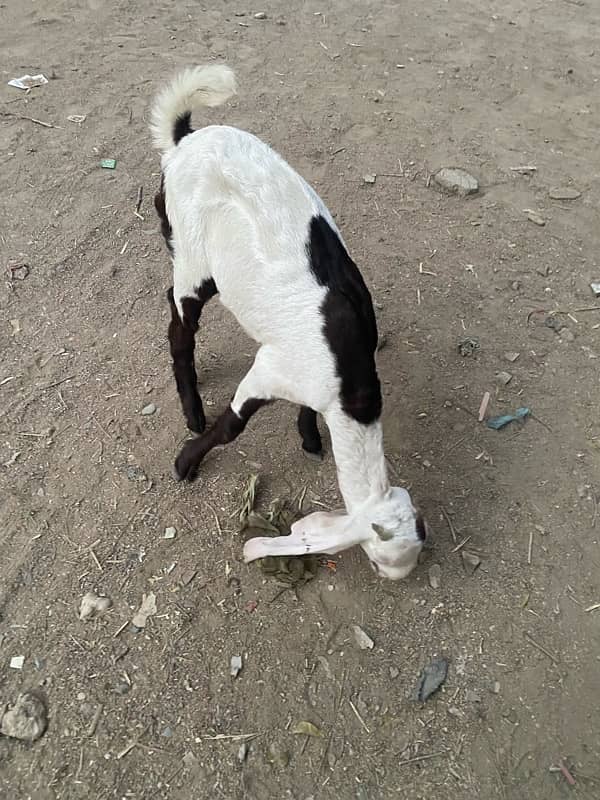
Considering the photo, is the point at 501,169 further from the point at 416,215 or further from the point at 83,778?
the point at 83,778

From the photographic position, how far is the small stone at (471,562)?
10.8 ft

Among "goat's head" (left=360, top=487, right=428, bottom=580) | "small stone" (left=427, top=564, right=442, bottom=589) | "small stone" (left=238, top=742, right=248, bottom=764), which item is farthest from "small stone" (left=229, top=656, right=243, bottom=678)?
"small stone" (left=427, top=564, right=442, bottom=589)

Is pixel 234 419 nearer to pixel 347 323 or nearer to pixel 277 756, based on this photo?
pixel 347 323

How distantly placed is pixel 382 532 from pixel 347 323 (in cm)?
89

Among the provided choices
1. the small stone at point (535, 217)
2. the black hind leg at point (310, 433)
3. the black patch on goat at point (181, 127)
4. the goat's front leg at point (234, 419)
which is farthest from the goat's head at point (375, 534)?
the small stone at point (535, 217)

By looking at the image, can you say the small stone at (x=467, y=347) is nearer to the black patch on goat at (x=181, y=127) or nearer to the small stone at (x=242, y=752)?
the black patch on goat at (x=181, y=127)

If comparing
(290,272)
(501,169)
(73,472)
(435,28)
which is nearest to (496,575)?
(290,272)

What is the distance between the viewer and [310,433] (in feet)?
12.0

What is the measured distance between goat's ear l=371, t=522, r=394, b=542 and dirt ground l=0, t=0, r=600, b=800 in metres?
0.60

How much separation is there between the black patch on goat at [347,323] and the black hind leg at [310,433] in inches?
28.5

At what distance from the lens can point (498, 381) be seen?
4172 mm

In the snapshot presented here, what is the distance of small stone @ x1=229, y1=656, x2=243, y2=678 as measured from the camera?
2.89m

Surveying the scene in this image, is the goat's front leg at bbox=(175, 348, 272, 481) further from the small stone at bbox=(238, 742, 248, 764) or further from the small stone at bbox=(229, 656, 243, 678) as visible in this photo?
the small stone at bbox=(238, 742, 248, 764)

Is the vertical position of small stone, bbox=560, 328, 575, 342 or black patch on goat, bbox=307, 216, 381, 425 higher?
black patch on goat, bbox=307, 216, 381, 425
